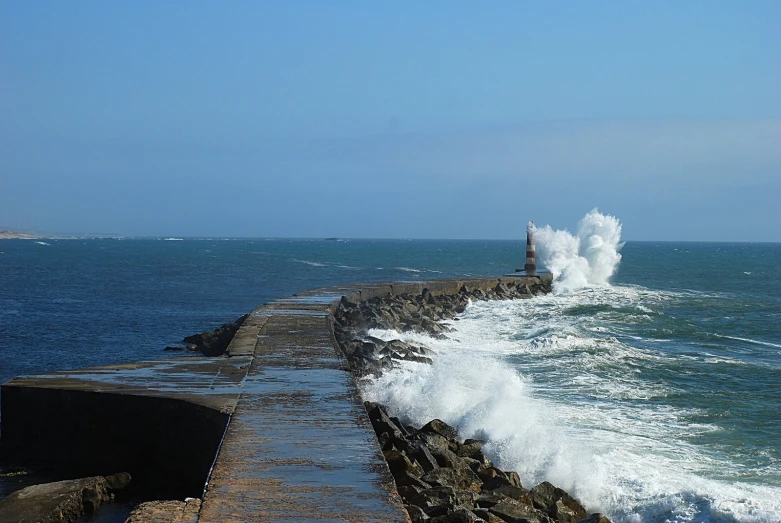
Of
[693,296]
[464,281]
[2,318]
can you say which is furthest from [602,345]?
[693,296]

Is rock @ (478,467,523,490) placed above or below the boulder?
below

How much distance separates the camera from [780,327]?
70.5 feet

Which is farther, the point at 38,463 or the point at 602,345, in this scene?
the point at 602,345

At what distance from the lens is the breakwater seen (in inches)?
186

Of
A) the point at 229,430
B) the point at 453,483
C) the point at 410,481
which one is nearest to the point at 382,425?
the point at 453,483

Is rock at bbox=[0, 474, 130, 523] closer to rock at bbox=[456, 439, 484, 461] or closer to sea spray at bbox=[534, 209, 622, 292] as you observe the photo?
rock at bbox=[456, 439, 484, 461]

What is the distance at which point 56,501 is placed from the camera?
5727 mm

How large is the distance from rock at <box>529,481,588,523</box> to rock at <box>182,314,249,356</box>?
818 cm

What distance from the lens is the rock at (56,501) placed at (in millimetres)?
5527

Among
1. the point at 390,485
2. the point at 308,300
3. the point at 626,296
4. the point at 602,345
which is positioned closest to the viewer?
the point at 390,485

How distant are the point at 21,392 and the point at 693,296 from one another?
88.8ft

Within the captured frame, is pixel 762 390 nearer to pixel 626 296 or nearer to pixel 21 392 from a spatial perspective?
pixel 21 392

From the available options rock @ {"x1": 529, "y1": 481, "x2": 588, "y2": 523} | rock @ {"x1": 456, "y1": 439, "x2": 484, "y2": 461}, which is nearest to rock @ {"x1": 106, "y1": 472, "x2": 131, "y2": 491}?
rock @ {"x1": 456, "y1": 439, "x2": 484, "y2": 461}

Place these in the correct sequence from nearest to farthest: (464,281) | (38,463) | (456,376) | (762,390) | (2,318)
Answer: (38,463) < (456,376) < (762,390) < (2,318) < (464,281)
